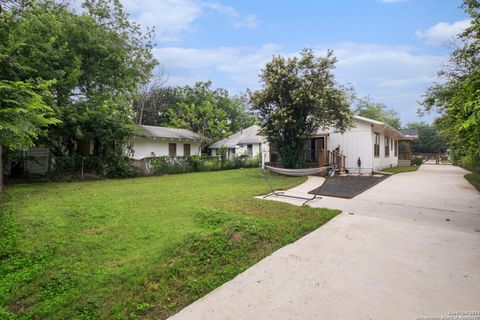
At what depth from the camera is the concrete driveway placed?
237 cm

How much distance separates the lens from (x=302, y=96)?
1130 centimetres

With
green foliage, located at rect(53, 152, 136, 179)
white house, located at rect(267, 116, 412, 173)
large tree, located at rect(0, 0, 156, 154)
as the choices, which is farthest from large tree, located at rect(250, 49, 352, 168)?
green foliage, located at rect(53, 152, 136, 179)

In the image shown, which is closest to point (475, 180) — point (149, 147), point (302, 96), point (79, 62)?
point (302, 96)

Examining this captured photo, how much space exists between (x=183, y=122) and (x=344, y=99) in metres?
17.0

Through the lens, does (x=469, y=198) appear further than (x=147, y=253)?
Yes

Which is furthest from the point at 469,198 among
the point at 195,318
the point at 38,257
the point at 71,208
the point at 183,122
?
the point at 183,122

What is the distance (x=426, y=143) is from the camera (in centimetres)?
3466

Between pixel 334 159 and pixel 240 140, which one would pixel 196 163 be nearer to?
pixel 334 159

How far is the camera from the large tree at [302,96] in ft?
37.8

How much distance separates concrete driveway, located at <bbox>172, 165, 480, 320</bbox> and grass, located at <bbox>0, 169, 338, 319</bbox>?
30 cm

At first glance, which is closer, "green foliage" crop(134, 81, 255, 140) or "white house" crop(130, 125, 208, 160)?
"white house" crop(130, 125, 208, 160)

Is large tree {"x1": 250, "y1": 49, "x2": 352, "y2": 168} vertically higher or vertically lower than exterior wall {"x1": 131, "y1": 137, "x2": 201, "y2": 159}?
higher

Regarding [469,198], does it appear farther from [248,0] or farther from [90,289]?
[248,0]

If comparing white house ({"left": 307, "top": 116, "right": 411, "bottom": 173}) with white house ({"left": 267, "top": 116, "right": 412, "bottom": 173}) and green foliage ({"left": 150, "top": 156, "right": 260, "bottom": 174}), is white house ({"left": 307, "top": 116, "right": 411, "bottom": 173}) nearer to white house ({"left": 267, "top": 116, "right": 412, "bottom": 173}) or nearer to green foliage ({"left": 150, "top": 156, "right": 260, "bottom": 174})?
white house ({"left": 267, "top": 116, "right": 412, "bottom": 173})
